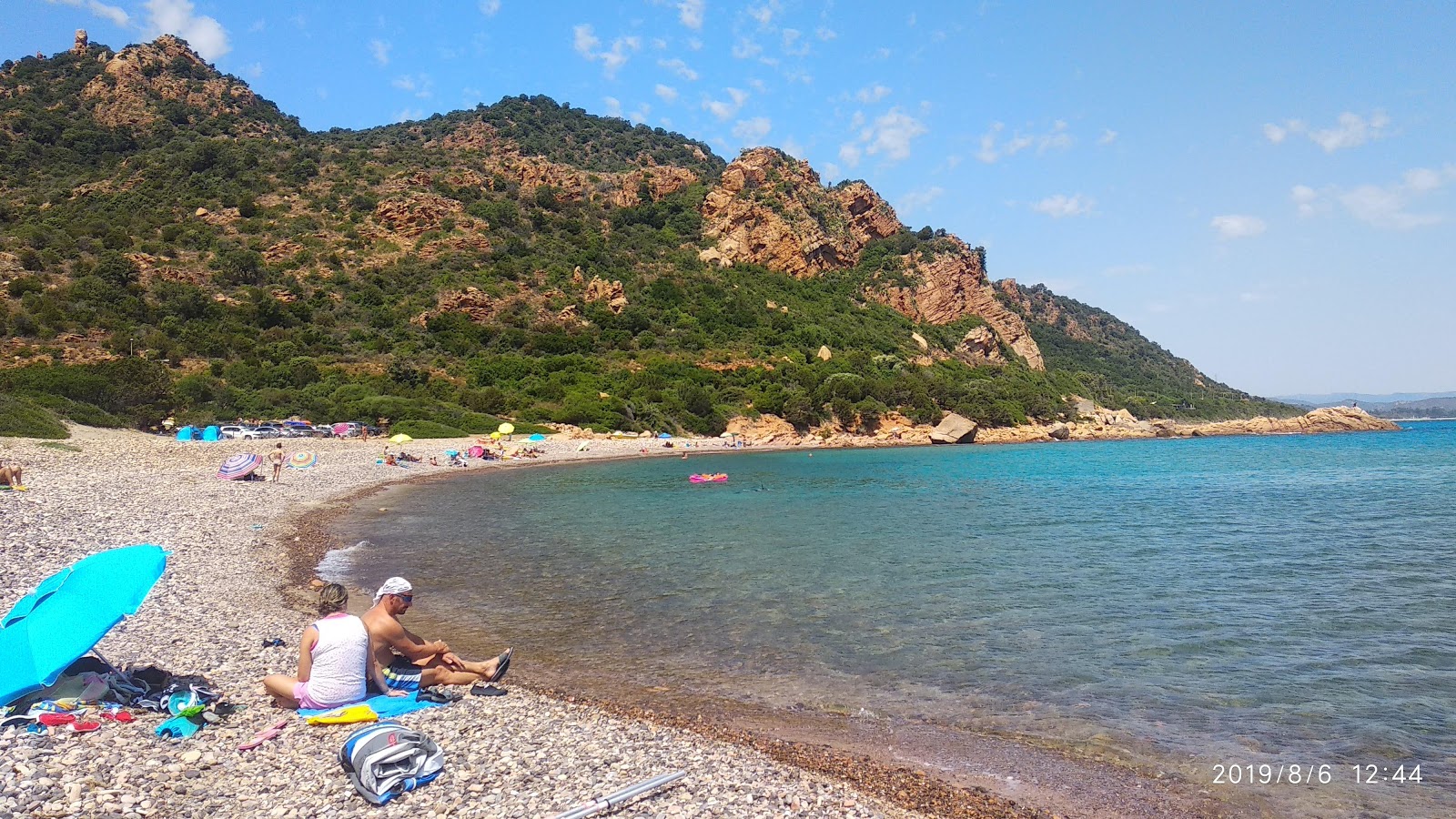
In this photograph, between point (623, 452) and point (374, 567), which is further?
point (623, 452)

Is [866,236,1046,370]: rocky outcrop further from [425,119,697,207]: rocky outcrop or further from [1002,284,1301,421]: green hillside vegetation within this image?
[425,119,697,207]: rocky outcrop

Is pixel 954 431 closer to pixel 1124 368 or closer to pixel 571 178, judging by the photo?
pixel 571 178

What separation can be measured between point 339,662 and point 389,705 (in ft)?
1.95

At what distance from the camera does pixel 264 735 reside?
18.8 ft

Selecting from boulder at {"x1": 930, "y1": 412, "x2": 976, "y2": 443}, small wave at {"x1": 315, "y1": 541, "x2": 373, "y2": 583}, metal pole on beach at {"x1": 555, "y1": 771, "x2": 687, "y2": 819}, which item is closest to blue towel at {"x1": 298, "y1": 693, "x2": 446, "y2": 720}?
metal pole on beach at {"x1": 555, "y1": 771, "x2": 687, "y2": 819}

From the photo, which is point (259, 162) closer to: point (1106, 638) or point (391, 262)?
point (391, 262)

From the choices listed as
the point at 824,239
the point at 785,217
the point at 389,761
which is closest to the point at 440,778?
the point at 389,761

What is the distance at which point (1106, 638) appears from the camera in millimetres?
9516

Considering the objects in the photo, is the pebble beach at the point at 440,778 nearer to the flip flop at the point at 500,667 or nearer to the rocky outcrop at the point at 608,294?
the flip flop at the point at 500,667

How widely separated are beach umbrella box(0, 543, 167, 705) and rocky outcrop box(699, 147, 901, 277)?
259ft

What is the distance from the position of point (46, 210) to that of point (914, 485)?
73.4m

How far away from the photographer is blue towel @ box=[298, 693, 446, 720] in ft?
20.8

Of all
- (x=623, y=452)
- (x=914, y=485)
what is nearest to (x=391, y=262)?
(x=623, y=452)

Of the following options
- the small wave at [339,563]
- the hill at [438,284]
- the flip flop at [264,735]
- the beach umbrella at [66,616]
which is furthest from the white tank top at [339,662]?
the hill at [438,284]
